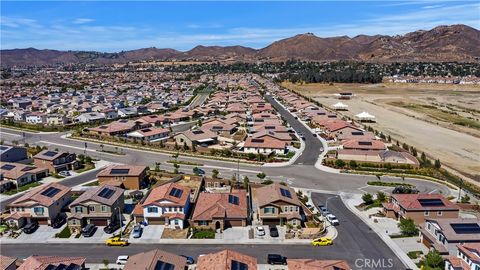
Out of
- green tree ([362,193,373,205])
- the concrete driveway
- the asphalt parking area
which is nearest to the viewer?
the concrete driveway

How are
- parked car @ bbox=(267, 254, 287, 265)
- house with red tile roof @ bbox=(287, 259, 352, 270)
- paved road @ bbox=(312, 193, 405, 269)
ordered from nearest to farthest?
1. house with red tile roof @ bbox=(287, 259, 352, 270)
2. parked car @ bbox=(267, 254, 287, 265)
3. paved road @ bbox=(312, 193, 405, 269)

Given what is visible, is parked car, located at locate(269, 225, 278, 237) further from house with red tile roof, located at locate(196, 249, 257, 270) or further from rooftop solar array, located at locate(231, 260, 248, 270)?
rooftop solar array, located at locate(231, 260, 248, 270)

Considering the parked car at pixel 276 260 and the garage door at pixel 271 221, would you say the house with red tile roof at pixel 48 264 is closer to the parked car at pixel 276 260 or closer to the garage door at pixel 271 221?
the parked car at pixel 276 260

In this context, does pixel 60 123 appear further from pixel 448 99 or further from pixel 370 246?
pixel 448 99

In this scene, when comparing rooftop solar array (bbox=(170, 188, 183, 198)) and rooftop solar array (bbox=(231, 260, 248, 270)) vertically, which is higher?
rooftop solar array (bbox=(170, 188, 183, 198))

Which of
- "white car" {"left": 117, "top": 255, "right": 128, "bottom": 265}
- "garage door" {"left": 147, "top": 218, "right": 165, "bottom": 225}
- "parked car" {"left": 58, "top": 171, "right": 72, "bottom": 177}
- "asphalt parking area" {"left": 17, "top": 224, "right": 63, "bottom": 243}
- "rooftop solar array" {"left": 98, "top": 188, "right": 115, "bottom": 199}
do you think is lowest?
"asphalt parking area" {"left": 17, "top": 224, "right": 63, "bottom": 243}

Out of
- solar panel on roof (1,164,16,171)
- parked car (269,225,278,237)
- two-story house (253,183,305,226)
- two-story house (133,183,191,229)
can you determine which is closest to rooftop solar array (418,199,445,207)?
two-story house (253,183,305,226)

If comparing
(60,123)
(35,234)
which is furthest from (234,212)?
(60,123)
